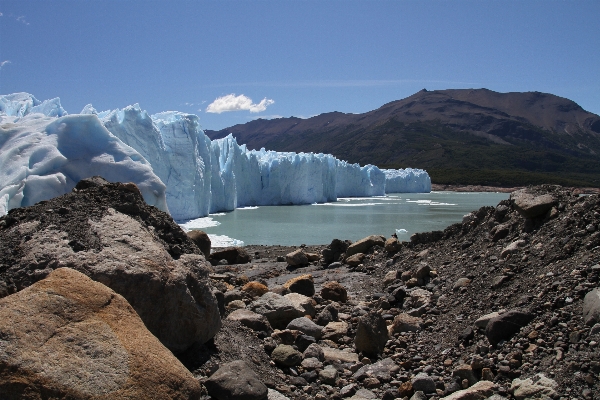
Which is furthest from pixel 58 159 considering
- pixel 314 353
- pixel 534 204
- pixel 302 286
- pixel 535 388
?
pixel 535 388

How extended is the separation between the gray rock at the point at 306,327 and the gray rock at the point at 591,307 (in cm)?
211

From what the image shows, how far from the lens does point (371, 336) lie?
13.5 feet

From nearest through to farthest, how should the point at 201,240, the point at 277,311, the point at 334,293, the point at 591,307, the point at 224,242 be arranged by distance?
the point at 591,307, the point at 277,311, the point at 334,293, the point at 201,240, the point at 224,242

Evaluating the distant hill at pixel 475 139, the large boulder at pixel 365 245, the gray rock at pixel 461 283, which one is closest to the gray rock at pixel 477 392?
the gray rock at pixel 461 283

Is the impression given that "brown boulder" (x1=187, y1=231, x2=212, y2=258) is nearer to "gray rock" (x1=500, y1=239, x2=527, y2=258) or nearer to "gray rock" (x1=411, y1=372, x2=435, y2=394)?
"gray rock" (x1=500, y1=239, x2=527, y2=258)

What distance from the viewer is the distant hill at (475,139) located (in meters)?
89.0

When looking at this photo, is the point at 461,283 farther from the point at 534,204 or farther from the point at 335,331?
the point at 335,331

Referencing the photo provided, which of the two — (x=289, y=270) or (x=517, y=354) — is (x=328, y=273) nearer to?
(x=289, y=270)

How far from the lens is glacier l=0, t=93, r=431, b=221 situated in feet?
33.1

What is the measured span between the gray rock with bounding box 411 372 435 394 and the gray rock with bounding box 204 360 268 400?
114 cm

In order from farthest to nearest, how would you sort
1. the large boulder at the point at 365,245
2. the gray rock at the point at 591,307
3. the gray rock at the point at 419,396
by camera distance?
the large boulder at the point at 365,245, the gray rock at the point at 419,396, the gray rock at the point at 591,307

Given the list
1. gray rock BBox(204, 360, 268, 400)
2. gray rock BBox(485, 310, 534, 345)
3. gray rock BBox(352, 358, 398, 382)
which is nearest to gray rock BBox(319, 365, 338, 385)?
gray rock BBox(352, 358, 398, 382)

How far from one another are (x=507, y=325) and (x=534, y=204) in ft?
8.04

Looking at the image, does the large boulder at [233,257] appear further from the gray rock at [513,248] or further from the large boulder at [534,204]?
the gray rock at [513,248]
